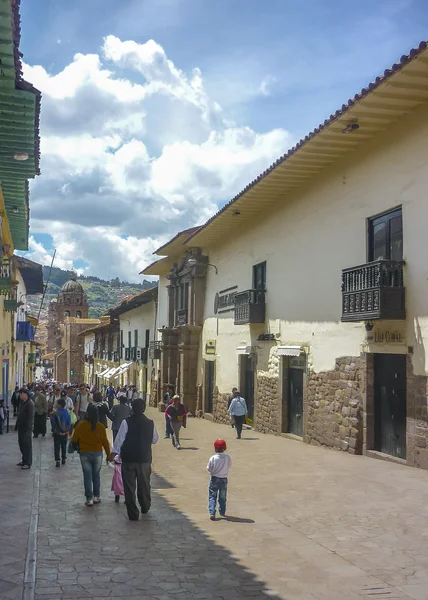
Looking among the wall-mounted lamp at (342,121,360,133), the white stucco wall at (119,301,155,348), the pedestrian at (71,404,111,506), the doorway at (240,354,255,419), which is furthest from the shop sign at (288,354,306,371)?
the white stucco wall at (119,301,155,348)

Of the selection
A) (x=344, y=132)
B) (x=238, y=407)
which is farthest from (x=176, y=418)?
(x=344, y=132)

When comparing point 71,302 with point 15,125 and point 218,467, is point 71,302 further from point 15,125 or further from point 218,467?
point 218,467

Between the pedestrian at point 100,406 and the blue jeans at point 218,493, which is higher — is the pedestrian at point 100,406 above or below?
above

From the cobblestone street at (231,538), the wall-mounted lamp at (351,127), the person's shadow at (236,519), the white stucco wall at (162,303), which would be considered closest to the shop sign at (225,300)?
the white stucco wall at (162,303)

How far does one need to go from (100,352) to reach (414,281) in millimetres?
45651

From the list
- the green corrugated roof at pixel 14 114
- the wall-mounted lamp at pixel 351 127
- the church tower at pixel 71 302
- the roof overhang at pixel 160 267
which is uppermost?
the church tower at pixel 71 302

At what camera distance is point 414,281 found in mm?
11781

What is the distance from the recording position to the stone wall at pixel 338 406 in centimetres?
1338

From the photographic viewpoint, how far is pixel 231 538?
694 centimetres

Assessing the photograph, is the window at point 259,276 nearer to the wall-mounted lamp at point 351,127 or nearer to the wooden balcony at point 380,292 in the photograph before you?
the wooden balcony at point 380,292

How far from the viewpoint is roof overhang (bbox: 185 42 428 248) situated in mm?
10514

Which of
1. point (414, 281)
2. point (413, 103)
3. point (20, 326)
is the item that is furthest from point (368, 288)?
point (20, 326)

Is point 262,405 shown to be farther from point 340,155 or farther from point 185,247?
point 185,247

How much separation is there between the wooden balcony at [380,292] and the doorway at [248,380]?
27.7 ft
